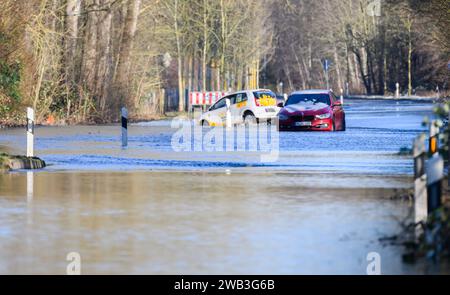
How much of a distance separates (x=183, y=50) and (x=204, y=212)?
66.3m

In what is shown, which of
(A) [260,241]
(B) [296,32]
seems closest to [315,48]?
(B) [296,32]

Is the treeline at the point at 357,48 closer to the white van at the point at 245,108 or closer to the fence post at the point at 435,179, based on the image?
the white van at the point at 245,108

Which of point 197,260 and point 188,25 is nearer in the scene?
point 197,260

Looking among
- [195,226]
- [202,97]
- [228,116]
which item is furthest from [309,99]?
[195,226]

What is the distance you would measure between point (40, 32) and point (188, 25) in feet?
110

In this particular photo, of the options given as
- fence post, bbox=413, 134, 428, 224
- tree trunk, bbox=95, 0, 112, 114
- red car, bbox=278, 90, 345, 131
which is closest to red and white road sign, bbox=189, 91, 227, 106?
tree trunk, bbox=95, 0, 112, 114

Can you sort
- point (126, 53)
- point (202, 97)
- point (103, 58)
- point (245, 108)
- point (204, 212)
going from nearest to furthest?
1. point (204, 212)
2. point (245, 108)
3. point (103, 58)
4. point (126, 53)
5. point (202, 97)

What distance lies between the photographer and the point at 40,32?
1891 inches

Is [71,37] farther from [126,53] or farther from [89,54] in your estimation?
[126,53]

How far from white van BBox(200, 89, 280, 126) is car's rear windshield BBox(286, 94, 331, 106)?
587 centimetres

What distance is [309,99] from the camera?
1778 inches

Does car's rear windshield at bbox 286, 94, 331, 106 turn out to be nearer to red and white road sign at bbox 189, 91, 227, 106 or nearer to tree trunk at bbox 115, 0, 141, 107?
tree trunk at bbox 115, 0, 141, 107

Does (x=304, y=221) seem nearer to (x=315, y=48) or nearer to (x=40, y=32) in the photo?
(x=40, y=32)
